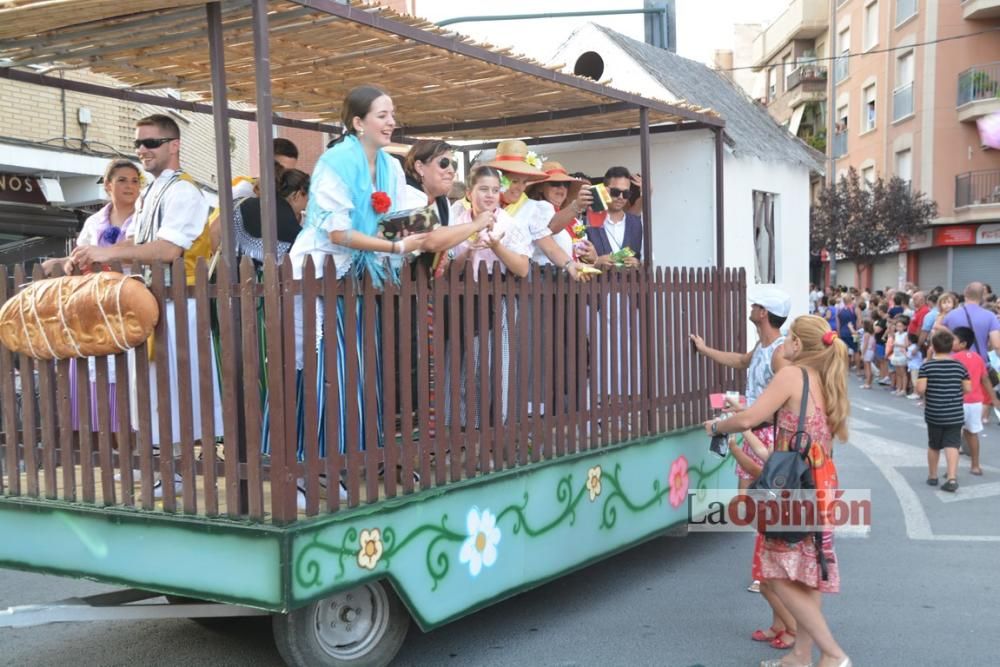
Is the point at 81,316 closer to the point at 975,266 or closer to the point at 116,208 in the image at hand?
the point at 116,208

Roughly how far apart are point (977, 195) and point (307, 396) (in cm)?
2944

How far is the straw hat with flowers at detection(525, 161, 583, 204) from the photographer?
6203 mm

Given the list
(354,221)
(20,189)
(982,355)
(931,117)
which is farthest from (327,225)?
(931,117)

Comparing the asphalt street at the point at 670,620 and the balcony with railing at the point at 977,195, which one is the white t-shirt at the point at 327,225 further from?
the balcony with railing at the point at 977,195

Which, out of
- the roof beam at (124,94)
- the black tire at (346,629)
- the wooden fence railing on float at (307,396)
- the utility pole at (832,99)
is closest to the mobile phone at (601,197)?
the wooden fence railing on float at (307,396)

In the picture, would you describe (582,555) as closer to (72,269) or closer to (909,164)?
(72,269)

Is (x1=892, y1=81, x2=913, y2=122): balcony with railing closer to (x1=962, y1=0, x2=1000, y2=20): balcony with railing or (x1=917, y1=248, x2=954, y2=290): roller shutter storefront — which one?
(x1=962, y1=0, x2=1000, y2=20): balcony with railing

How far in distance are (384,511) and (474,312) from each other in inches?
47.1

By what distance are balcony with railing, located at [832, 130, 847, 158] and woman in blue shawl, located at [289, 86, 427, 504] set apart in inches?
1412

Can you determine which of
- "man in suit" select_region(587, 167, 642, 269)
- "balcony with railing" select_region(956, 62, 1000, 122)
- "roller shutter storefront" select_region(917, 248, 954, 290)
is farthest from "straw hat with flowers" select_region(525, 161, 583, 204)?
"balcony with railing" select_region(956, 62, 1000, 122)

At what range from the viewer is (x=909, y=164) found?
104 feet

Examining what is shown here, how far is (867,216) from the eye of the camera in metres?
30.1

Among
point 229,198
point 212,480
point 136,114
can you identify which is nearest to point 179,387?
point 212,480

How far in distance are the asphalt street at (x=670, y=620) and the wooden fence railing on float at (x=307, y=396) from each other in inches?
35.0
